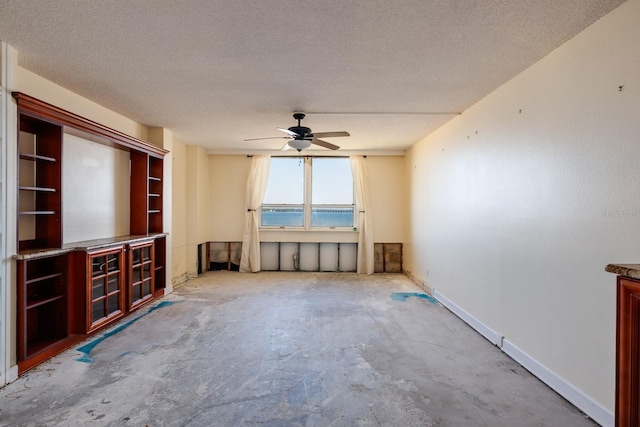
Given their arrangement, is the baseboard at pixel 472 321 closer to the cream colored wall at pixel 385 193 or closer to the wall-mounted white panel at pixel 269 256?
the cream colored wall at pixel 385 193

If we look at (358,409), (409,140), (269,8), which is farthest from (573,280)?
(409,140)

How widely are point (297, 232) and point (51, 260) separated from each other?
4421 millimetres

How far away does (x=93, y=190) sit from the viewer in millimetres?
3854

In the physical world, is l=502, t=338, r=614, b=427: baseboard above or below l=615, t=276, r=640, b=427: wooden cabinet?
below

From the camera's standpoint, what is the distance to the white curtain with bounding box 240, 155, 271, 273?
22.3 feet

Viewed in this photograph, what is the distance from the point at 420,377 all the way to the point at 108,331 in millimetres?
3367

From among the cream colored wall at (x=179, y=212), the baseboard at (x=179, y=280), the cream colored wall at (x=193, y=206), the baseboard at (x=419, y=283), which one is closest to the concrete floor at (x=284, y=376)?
the baseboard at (x=419, y=283)

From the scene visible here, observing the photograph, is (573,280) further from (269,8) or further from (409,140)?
(409,140)

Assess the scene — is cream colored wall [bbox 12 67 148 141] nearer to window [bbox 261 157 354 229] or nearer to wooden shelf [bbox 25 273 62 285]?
wooden shelf [bbox 25 273 62 285]

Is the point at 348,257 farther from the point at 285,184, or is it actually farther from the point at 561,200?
the point at 561,200

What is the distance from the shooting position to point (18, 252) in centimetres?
266

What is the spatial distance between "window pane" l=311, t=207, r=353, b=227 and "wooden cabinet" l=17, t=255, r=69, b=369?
4659 mm

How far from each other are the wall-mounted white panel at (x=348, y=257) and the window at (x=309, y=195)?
0.47 m

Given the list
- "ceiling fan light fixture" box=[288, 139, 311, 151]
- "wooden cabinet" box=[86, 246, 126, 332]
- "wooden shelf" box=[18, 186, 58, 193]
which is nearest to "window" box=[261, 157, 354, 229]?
"ceiling fan light fixture" box=[288, 139, 311, 151]
